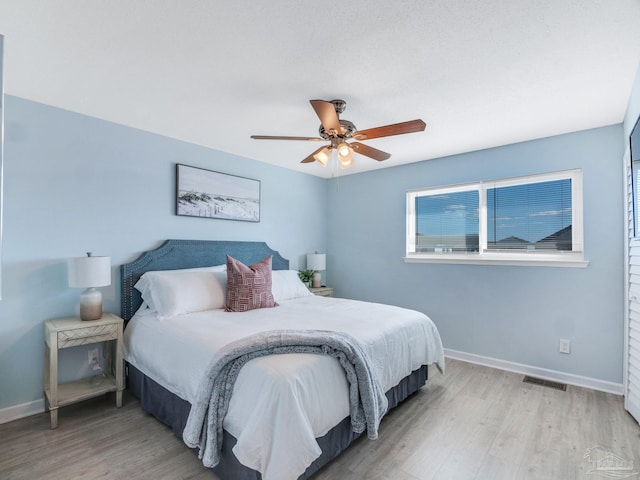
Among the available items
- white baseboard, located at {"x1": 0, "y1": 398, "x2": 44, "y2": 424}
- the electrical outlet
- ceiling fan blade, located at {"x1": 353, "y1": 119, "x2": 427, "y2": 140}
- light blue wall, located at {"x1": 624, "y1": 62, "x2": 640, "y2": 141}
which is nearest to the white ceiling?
light blue wall, located at {"x1": 624, "y1": 62, "x2": 640, "y2": 141}

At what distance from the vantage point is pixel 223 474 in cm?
173

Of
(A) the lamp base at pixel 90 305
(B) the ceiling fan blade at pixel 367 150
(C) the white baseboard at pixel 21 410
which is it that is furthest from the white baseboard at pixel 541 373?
(C) the white baseboard at pixel 21 410

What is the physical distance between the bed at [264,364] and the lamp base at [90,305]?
0.31m

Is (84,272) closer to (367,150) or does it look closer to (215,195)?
(215,195)

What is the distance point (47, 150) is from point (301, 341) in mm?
2534

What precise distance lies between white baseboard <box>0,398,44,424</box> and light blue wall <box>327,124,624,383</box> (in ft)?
11.4

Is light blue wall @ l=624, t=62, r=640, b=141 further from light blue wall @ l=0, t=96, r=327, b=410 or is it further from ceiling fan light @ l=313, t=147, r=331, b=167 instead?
light blue wall @ l=0, t=96, r=327, b=410

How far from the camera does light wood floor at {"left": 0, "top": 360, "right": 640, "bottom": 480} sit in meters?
1.85

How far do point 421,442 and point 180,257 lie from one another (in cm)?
266

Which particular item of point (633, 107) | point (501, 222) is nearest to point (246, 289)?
point (501, 222)

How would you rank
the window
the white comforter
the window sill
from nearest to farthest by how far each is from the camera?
the white comforter → the window sill → the window

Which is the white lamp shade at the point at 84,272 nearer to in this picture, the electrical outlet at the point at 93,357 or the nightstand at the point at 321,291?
the electrical outlet at the point at 93,357

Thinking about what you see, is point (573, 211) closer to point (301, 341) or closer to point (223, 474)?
point (301, 341)

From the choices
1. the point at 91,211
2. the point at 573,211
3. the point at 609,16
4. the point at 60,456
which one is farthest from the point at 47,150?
the point at 573,211
